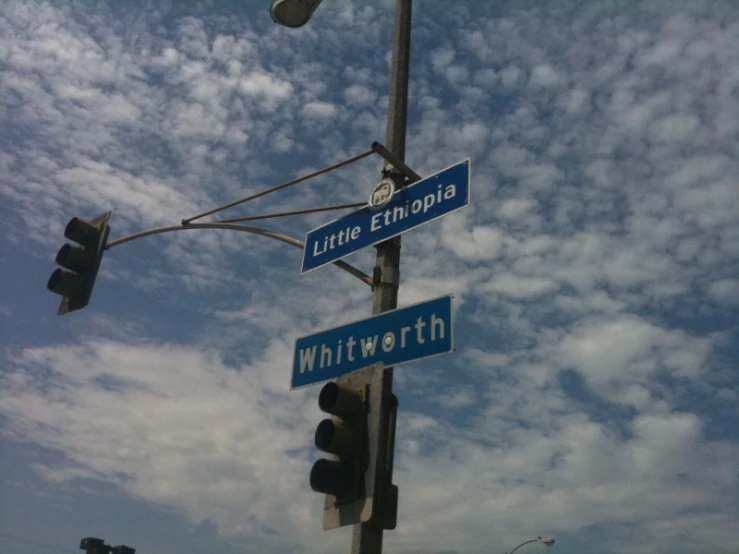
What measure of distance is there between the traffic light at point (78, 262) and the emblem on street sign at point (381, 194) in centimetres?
376

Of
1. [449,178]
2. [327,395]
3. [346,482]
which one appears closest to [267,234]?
[449,178]

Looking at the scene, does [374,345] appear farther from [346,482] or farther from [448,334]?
[346,482]

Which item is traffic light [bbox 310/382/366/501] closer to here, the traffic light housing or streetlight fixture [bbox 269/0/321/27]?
the traffic light housing

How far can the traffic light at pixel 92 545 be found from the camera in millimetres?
10062

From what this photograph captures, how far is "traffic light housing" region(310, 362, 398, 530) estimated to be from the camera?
468cm

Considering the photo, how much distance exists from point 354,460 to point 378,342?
0.97 m

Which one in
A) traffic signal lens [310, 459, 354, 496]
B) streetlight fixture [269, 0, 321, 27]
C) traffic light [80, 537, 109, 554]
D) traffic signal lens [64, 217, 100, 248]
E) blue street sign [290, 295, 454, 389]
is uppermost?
streetlight fixture [269, 0, 321, 27]

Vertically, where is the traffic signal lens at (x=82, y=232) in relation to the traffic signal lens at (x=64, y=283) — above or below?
above

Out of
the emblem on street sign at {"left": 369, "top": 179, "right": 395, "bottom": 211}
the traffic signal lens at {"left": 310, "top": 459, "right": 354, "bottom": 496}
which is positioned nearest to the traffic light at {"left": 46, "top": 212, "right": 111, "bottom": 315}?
the emblem on street sign at {"left": 369, "top": 179, "right": 395, "bottom": 211}

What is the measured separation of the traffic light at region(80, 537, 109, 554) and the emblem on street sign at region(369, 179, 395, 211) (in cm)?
702

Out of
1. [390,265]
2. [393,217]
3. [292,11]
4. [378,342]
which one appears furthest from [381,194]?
[292,11]

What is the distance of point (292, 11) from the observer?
274 inches

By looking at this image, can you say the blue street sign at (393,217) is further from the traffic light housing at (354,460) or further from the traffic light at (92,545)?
the traffic light at (92,545)

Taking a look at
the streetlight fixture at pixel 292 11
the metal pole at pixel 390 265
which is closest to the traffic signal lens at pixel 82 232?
the streetlight fixture at pixel 292 11
